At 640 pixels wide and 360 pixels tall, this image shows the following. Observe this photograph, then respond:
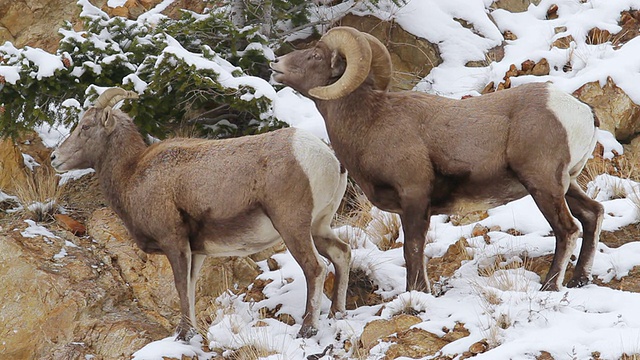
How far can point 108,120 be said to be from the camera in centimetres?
889

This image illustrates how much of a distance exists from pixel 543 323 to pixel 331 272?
275 cm

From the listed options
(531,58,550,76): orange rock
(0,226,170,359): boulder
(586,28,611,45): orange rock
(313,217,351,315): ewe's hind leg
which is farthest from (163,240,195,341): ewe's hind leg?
(586,28,611,45): orange rock

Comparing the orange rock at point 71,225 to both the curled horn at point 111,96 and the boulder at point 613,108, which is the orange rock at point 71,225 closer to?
the curled horn at point 111,96

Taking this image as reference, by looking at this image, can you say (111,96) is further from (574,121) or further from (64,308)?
(574,121)

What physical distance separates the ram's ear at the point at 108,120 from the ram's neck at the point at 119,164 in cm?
6

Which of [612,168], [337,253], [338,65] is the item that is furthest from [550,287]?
[612,168]

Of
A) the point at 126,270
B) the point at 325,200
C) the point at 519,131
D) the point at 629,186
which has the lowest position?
the point at 126,270

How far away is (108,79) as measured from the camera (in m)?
10.2

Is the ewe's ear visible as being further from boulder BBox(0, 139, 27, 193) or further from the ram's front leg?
boulder BBox(0, 139, 27, 193)

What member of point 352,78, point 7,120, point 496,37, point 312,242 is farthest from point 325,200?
point 496,37

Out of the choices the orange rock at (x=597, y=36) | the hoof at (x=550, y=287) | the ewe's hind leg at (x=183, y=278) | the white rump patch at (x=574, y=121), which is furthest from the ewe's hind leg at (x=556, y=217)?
the orange rock at (x=597, y=36)

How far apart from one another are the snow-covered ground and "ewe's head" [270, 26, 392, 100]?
Answer: 1.50 m

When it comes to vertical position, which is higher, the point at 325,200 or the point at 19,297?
the point at 325,200

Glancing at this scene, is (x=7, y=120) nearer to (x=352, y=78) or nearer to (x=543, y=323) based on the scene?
(x=352, y=78)
